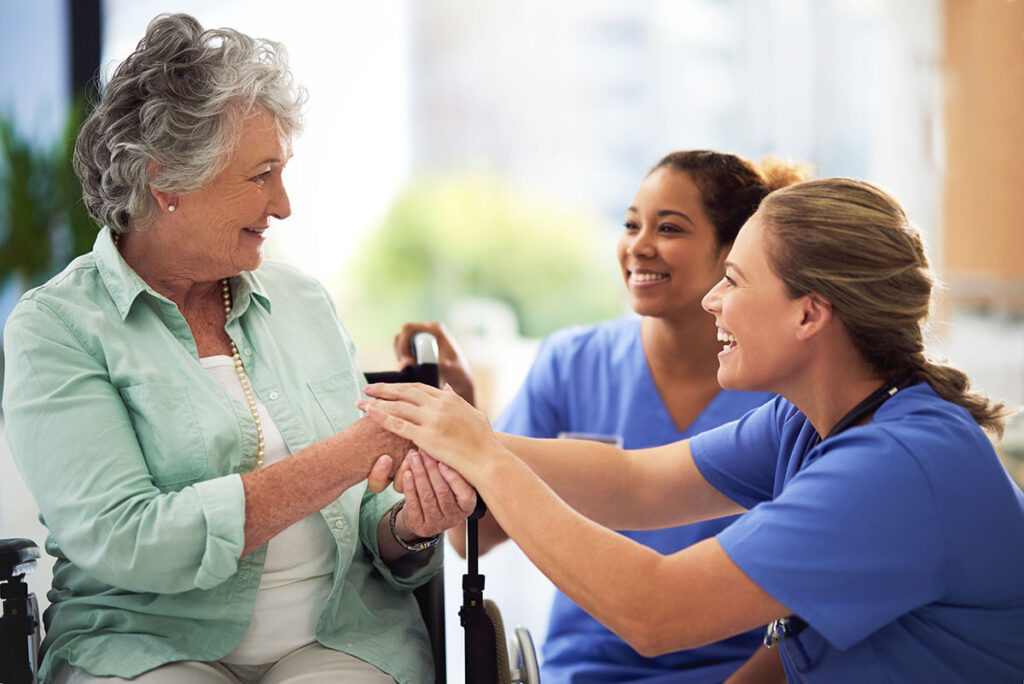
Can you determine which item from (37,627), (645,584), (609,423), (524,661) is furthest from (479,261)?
(645,584)

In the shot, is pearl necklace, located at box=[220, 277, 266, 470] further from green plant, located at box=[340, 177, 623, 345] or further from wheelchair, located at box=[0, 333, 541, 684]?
green plant, located at box=[340, 177, 623, 345]

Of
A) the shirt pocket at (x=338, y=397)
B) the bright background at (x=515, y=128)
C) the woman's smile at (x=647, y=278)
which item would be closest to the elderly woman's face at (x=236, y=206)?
the shirt pocket at (x=338, y=397)

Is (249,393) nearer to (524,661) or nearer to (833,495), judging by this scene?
(524,661)

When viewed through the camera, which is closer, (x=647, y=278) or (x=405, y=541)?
(x=405, y=541)

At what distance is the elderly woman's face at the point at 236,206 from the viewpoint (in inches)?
57.5

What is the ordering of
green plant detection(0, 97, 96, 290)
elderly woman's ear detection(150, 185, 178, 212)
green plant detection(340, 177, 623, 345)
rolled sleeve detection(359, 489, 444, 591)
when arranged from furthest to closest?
green plant detection(340, 177, 623, 345) < green plant detection(0, 97, 96, 290) < rolled sleeve detection(359, 489, 444, 591) < elderly woman's ear detection(150, 185, 178, 212)

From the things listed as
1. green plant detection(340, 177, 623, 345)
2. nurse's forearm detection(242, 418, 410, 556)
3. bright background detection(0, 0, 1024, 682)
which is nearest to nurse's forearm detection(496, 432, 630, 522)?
nurse's forearm detection(242, 418, 410, 556)

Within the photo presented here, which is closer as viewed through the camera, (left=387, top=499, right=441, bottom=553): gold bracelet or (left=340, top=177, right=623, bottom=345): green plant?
(left=387, top=499, right=441, bottom=553): gold bracelet

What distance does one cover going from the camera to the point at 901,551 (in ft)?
3.62

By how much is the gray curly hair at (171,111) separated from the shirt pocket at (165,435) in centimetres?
30

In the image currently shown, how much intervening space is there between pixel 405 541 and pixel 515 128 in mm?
4708

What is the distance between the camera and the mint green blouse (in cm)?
124

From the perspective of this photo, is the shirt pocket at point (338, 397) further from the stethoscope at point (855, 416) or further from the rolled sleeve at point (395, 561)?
the stethoscope at point (855, 416)

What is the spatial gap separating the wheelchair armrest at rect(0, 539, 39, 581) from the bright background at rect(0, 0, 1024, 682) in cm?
392
